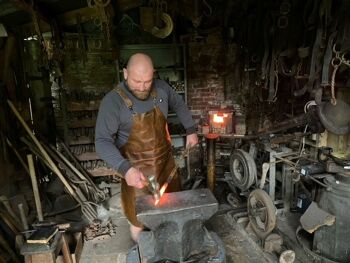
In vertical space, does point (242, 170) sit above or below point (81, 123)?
below

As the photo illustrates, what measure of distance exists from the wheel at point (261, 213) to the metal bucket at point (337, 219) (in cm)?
47

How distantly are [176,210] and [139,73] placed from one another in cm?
112

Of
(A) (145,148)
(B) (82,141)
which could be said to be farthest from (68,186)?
(A) (145,148)

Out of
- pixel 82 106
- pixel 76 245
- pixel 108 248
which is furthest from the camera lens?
pixel 82 106

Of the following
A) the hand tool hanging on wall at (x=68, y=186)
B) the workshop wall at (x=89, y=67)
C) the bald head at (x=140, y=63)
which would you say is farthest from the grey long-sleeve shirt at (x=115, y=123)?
the workshop wall at (x=89, y=67)

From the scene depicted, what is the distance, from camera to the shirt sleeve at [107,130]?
7.46ft

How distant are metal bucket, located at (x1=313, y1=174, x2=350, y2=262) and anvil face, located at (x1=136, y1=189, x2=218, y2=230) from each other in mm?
1408

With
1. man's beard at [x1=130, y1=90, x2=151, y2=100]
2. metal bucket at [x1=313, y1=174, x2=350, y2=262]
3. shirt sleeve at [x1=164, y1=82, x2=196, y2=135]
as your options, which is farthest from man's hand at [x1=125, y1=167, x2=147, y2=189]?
metal bucket at [x1=313, y1=174, x2=350, y2=262]

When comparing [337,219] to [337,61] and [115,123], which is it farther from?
[115,123]

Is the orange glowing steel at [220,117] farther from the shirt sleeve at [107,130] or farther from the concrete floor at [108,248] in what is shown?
the shirt sleeve at [107,130]

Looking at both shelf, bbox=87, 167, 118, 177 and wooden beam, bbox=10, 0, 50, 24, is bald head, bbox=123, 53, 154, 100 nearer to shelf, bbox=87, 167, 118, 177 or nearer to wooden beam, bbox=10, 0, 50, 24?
wooden beam, bbox=10, 0, 50, 24

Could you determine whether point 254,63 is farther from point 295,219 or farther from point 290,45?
point 295,219

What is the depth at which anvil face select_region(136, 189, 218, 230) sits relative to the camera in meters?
1.73

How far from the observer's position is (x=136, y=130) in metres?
2.51
